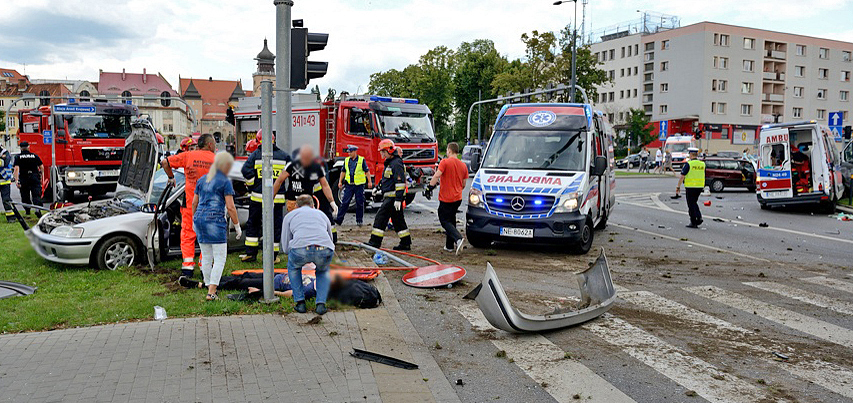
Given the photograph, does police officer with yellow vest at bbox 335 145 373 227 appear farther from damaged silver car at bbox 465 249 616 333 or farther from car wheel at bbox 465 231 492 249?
damaged silver car at bbox 465 249 616 333

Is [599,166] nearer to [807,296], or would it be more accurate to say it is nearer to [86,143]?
[807,296]

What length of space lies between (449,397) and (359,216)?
409 inches


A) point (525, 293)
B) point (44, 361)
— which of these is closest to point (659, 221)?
point (525, 293)

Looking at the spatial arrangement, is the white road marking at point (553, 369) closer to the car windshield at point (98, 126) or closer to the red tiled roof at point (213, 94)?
the red tiled roof at point (213, 94)

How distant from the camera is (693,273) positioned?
9.92 metres

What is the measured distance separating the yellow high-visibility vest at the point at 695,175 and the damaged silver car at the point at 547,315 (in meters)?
8.77

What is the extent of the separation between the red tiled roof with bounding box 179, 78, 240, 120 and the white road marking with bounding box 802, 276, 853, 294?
27.1 ft

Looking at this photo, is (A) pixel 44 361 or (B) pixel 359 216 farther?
(B) pixel 359 216

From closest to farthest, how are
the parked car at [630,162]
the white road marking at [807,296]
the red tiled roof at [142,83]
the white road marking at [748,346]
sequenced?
the white road marking at [748,346] → the red tiled roof at [142,83] → the white road marking at [807,296] → the parked car at [630,162]

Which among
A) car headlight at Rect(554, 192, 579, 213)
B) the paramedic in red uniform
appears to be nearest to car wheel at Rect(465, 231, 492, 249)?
car headlight at Rect(554, 192, 579, 213)

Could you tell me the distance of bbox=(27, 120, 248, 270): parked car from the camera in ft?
28.5

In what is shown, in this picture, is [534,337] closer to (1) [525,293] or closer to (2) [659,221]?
(1) [525,293]

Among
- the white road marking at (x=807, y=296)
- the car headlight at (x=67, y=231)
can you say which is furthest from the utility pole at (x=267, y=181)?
the white road marking at (x=807, y=296)

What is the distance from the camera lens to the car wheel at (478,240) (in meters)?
11.3
